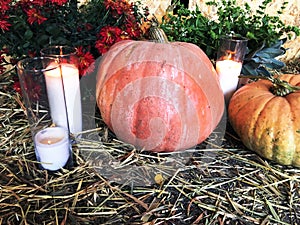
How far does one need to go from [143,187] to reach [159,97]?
25 centimetres

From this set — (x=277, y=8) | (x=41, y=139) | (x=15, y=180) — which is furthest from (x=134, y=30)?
(x=277, y=8)

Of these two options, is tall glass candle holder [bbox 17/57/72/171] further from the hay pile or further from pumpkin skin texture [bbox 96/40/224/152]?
pumpkin skin texture [bbox 96/40/224/152]

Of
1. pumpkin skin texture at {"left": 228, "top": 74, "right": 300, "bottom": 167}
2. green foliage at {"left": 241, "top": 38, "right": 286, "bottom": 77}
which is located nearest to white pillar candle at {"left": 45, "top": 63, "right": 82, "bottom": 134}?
pumpkin skin texture at {"left": 228, "top": 74, "right": 300, "bottom": 167}

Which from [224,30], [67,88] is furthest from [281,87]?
[67,88]

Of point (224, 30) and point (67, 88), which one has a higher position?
point (224, 30)

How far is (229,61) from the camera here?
1177 mm

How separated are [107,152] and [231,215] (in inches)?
15.2

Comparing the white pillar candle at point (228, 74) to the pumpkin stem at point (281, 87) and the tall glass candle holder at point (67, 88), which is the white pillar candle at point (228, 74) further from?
the tall glass candle holder at point (67, 88)

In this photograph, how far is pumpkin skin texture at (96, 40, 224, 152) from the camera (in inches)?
33.7

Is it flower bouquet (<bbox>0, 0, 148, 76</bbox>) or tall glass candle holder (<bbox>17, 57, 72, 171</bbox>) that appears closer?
tall glass candle holder (<bbox>17, 57, 72, 171</bbox>)

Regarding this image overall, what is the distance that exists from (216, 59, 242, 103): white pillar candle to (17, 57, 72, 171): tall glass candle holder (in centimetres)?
61

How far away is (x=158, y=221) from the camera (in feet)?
2.20

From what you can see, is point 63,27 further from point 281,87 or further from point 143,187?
point 281,87

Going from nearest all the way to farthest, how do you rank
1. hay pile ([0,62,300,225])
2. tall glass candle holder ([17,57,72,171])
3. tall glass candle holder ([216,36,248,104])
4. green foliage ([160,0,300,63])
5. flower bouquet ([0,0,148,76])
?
1. hay pile ([0,62,300,225])
2. tall glass candle holder ([17,57,72,171])
3. flower bouquet ([0,0,148,76])
4. tall glass candle holder ([216,36,248,104])
5. green foliage ([160,0,300,63])
